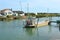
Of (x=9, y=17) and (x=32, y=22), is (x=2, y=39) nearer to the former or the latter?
(x=32, y=22)

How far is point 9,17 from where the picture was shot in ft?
211

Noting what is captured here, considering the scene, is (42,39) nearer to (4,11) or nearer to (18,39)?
(18,39)

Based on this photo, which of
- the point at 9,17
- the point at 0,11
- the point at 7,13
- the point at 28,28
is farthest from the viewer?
the point at 0,11

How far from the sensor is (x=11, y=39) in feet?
65.3

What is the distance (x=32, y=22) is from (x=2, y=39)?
12990mm

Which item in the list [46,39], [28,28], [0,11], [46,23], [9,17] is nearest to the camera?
[46,39]

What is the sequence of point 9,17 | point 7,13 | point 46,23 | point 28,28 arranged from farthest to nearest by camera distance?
point 7,13
point 9,17
point 46,23
point 28,28

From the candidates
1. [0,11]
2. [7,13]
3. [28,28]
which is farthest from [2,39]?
[0,11]

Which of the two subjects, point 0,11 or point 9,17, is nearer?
point 9,17

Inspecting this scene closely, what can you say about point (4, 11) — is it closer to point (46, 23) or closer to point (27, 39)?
point (46, 23)

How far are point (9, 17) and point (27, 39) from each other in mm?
45113

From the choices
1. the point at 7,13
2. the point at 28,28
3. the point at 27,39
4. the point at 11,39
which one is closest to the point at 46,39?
the point at 27,39

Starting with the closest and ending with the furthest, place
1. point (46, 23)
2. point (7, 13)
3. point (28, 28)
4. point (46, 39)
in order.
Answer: point (46, 39), point (28, 28), point (46, 23), point (7, 13)

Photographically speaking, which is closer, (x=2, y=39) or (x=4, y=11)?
(x=2, y=39)
